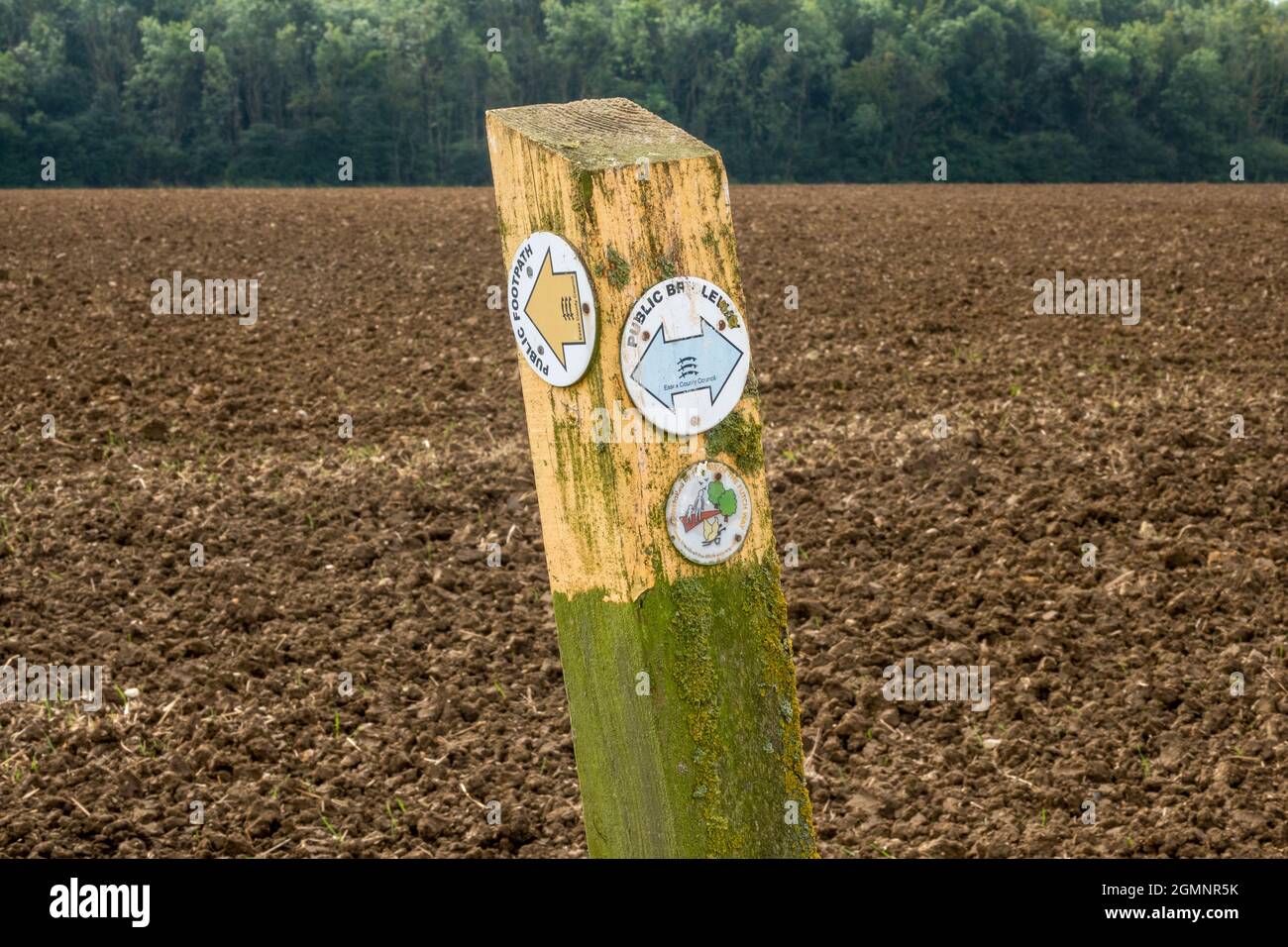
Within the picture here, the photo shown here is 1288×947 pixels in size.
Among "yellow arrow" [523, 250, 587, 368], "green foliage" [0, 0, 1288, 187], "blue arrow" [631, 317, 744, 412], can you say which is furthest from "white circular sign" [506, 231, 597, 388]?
"green foliage" [0, 0, 1288, 187]

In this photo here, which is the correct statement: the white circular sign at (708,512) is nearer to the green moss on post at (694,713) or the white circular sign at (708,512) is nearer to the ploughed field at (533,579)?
the green moss on post at (694,713)

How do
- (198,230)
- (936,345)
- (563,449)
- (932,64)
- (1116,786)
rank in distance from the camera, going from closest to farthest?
(563,449)
(1116,786)
(936,345)
(198,230)
(932,64)

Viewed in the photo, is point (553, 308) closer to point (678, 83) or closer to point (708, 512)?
point (708, 512)

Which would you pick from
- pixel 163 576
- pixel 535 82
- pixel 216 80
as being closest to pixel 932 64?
pixel 535 82

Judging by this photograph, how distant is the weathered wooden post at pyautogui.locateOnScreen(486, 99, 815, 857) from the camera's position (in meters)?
2.43

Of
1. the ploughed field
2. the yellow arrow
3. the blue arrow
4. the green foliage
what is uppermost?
the green foliage

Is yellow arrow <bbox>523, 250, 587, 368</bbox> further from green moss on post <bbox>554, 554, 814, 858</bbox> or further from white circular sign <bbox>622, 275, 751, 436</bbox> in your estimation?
green moss on post <bbox>554, 554, 814, 858</bbox>

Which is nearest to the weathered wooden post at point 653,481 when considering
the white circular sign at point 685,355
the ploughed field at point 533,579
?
the white circular sign at point 685,355

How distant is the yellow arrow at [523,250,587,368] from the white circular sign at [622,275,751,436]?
0.39 feet

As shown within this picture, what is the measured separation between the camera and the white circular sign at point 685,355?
2.42 metres

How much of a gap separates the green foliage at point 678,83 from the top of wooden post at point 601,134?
6246 cm

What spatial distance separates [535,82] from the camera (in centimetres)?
7375

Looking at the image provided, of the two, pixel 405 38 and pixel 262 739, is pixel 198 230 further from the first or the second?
pixel 405 38

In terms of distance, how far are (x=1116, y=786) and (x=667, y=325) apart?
10.4ft
